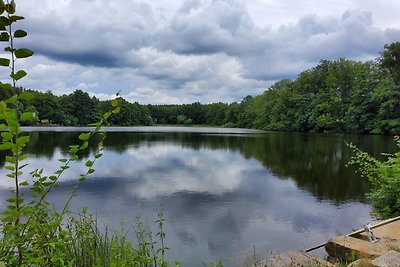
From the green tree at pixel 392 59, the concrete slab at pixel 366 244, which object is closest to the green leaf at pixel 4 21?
the concrete slab at pixel 366 244

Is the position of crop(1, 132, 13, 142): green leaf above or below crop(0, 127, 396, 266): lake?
above

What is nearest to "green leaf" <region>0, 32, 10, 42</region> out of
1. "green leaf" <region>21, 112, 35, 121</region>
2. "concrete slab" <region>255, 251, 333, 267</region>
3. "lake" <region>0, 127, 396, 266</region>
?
"green leaf" <region>21, 112, 35, 121</region>

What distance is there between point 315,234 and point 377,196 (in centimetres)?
181

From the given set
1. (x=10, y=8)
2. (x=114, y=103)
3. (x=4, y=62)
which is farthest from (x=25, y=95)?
(x=114, y=103)

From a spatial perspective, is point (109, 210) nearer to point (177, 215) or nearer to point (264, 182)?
point (177, 215)

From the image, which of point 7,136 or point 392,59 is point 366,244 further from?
point 392,59

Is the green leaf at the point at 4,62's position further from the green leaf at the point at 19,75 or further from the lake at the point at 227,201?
the lake at the point at 227,201

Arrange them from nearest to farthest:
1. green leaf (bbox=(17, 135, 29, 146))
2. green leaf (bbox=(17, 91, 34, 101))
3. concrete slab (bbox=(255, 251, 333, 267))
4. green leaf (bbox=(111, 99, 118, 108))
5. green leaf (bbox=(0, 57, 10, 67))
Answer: green leaf (bbox=(0, 57, 10, 67)), green leaf (bbox=(17, 91, 34, 101)), green leaf (bbox=(17, 135, 29, 146)), green leaf (bbox=(111, 99, 118, 108)), concrete slab (bbox=(255, 251, 333, 267))

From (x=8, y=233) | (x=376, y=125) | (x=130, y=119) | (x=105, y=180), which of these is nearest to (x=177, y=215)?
(x=105, y=180)

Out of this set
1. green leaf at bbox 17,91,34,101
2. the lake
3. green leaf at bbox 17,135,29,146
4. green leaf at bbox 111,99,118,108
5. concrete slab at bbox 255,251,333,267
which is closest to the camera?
green leaf at bbox 17,91,34,101

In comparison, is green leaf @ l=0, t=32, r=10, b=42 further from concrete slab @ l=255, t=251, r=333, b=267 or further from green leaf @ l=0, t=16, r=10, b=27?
concrete slab @ l=255, t=251, r=333, b=267

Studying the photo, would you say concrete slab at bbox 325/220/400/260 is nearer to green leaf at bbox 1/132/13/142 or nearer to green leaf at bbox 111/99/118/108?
green leaf at bbox 111/99/118/108

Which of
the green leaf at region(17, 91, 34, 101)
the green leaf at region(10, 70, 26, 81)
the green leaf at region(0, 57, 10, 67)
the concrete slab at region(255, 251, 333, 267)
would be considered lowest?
the concrete slab at region(255, 251, 333, 267)

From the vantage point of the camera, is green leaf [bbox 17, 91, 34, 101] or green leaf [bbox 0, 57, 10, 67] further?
green leaf [bbox 17, 91, 34, 101]
